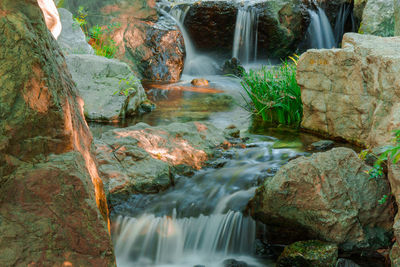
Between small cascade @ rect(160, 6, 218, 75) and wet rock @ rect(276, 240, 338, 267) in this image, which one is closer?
wet rock @ rect(276, 240, 338, 267)

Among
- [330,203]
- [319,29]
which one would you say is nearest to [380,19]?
[319,29]

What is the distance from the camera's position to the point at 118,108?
6.95 m

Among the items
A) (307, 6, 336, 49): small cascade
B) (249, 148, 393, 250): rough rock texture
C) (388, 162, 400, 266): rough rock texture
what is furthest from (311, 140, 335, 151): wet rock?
(307, 6, 336, 49): small cascade

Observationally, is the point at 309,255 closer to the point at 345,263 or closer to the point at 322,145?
the point at 345,263

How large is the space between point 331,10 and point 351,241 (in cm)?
1150

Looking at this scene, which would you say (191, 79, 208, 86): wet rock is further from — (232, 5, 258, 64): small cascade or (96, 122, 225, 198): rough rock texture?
→ (96, 122, 225, 198): rough rock texture

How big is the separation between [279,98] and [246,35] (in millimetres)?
7051

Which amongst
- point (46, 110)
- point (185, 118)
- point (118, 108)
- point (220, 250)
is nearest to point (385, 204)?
point (220, 250)

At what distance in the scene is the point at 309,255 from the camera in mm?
2996

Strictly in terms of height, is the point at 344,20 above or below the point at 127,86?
above

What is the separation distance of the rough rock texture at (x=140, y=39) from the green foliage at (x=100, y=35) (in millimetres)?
172

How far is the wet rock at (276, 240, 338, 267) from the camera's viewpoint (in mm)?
2971

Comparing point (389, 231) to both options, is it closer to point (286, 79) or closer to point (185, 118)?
point (286, 79)

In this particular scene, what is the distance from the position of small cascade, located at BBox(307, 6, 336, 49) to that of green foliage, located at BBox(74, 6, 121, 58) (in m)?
6.15
